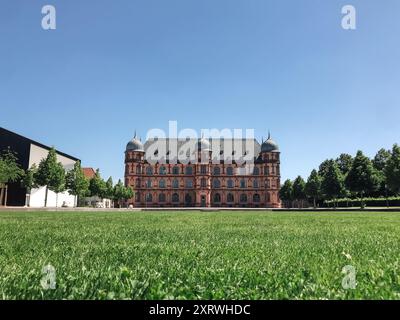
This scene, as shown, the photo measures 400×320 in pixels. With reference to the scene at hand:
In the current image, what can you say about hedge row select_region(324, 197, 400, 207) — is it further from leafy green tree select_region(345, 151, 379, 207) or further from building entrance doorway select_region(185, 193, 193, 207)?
building entrance doorway select_region(185, 193, 193, 207)

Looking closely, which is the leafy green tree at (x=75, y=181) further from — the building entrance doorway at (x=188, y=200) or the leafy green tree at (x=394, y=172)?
the leafy green tree at (x=394, y=172)

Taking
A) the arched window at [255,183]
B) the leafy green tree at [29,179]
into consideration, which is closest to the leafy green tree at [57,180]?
the leafy green tree at [29,179]

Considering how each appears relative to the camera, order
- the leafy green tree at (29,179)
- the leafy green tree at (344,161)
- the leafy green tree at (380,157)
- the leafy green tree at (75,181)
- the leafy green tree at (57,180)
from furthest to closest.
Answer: the leafy green tree at (344,161)
the leafy green tree at (380,157)
the leafy green tree at (75,181)
the leafy green tree at (29,179)
the leafy green tree at (57,180)

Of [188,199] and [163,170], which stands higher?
[163,170]

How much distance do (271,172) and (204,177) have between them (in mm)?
19036

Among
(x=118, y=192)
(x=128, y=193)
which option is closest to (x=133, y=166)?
(x=128, y=193)

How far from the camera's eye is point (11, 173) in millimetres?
50219

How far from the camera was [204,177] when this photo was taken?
9562cm

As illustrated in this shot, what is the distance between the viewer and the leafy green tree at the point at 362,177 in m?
56.9

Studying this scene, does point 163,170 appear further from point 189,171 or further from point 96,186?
point 96,186

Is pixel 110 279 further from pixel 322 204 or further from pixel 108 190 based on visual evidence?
pixel 322 204

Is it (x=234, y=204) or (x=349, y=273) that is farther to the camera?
(x=234, y=204)

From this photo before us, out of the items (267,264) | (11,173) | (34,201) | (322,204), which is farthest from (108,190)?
(267,264)

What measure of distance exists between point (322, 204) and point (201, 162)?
1377 inches
